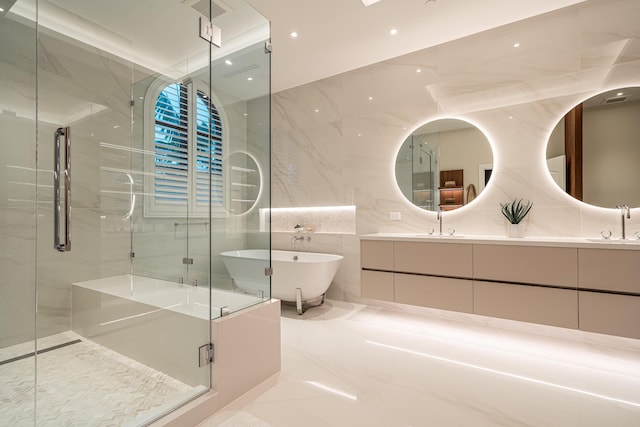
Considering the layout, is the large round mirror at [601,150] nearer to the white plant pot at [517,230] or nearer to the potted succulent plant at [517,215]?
the potted succulent plant at [517,215]

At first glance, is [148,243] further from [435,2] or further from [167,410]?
[435,2]

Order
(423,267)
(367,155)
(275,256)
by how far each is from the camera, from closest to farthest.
→ 1. (423,267)
2. (367,155)
3. (275,256)

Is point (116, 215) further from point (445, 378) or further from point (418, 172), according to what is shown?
point (418, 172)

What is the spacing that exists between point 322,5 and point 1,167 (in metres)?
2.48

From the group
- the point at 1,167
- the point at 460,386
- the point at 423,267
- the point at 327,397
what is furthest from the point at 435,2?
the point at 1,167

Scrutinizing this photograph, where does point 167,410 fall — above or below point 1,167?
below

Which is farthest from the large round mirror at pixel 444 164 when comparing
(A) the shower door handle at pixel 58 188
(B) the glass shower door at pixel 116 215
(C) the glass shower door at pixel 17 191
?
(C) the glass shower door at pixel 17 191

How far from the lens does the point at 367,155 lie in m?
3.76

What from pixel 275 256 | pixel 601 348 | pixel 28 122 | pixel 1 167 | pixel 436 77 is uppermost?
pixel 436 77

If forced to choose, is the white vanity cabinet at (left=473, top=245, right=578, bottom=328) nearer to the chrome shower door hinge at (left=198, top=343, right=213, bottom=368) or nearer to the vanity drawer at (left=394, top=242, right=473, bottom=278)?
the vanity drawer at (left=394, top=242, right=473, bottom=278)

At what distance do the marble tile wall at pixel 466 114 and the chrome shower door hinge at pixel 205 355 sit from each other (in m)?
2.28

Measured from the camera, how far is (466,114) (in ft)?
10.5

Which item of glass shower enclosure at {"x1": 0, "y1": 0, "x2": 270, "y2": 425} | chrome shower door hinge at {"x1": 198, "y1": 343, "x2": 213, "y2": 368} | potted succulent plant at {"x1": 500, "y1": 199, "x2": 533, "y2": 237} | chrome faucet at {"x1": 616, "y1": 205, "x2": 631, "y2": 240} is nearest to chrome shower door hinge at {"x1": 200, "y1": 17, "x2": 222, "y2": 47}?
glass shower enclosure at {"x1": 0, "y1": 0, "x2": 270, "y2": 425}

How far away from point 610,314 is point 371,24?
2.95 m
